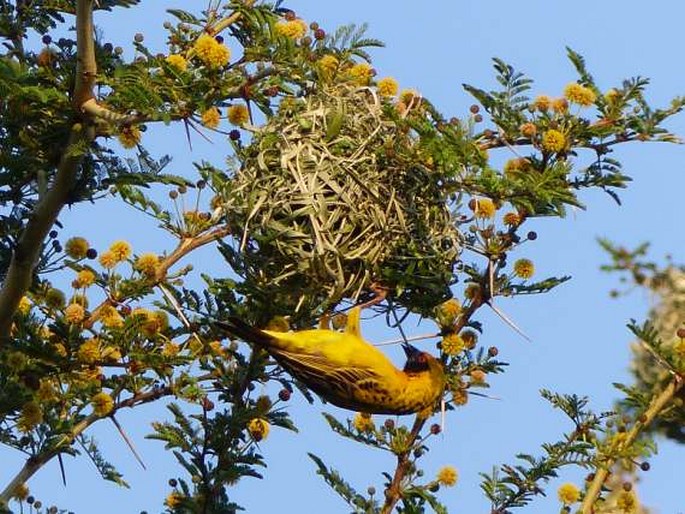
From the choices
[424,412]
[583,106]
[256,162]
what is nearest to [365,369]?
[424,412]

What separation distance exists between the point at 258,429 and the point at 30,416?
0.82m

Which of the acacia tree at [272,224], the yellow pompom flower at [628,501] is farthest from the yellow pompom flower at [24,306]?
the yellow pompom flower at [628,501]

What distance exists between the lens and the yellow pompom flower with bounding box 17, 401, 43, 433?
580cm

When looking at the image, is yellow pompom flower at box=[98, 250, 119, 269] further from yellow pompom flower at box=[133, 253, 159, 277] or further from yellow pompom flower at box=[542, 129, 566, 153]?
yellow pompom flower at box=[542, 129, 566, 153]

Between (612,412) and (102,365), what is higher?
(612,412)

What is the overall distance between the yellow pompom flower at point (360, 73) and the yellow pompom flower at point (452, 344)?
36.8 inches

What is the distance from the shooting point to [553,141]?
17.4 ft

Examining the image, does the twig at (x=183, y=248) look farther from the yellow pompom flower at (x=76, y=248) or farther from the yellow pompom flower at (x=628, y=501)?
the yellow pompom flower at (x=628, y=501)

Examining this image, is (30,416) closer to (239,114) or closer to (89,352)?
(89,352)

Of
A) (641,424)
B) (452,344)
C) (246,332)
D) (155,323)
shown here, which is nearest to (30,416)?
(155,323)

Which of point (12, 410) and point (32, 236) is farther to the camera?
point (12, 410)

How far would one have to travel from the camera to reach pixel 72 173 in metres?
5.45

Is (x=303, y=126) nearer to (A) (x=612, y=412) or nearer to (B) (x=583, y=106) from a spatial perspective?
(B) (x=583, y=106)

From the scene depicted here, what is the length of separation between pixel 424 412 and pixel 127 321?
1.08 meters
